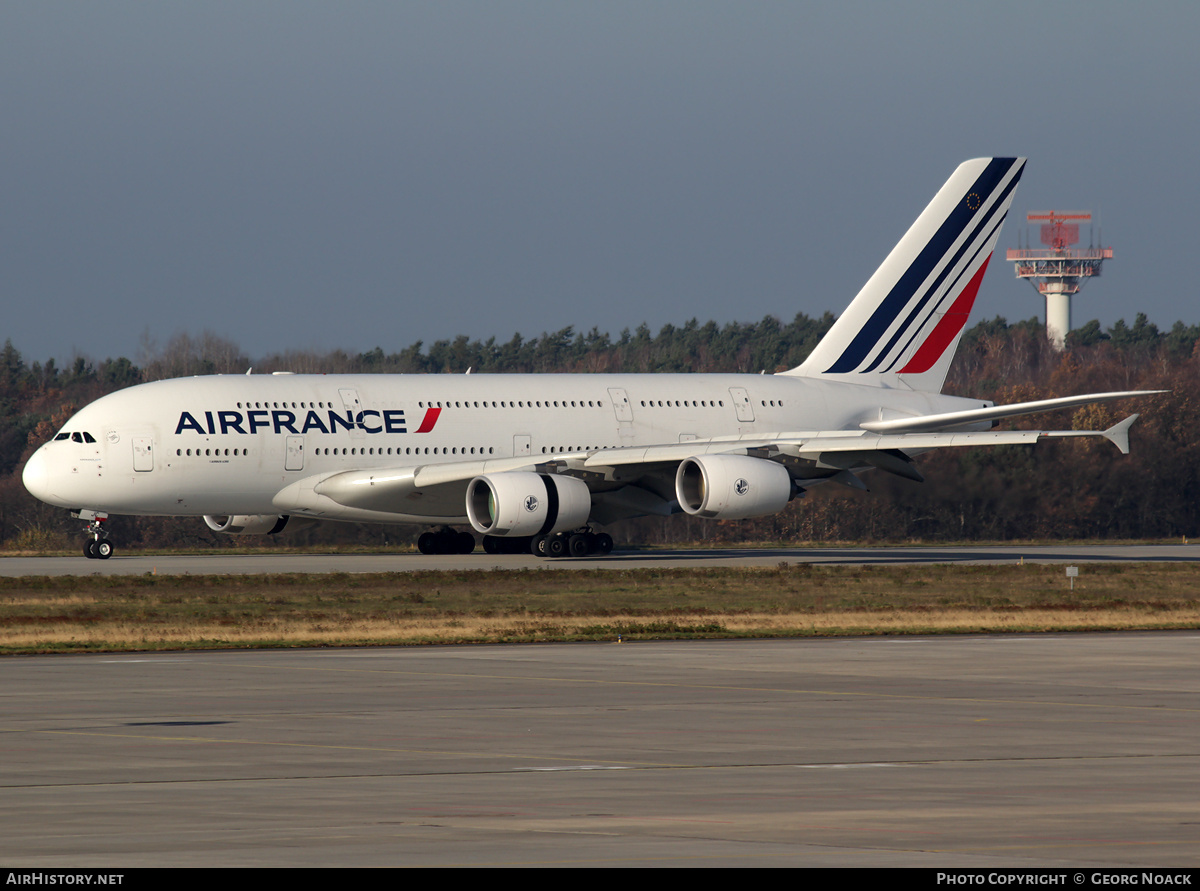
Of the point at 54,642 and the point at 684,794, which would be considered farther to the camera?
the point at 54,642

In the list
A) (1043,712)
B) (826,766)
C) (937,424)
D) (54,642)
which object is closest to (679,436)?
(937,424)

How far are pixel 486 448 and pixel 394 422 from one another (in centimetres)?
263

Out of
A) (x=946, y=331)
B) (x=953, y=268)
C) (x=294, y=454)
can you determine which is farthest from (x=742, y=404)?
(x=294, y=454)

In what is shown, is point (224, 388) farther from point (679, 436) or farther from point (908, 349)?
point (908, 349)

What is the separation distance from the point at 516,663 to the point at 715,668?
2.57 m

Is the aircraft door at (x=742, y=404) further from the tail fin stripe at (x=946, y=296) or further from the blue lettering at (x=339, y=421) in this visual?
the blue lettering at (x=339, y=421)

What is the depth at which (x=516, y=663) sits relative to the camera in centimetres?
2378

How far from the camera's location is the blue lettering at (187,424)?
45281 millimetres

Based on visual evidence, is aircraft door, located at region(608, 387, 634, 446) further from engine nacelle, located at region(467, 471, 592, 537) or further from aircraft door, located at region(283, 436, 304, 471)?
aircraft door, located at region(283, 436, 304, 471)

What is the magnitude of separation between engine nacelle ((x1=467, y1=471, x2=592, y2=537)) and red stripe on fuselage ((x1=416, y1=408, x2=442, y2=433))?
2686mm

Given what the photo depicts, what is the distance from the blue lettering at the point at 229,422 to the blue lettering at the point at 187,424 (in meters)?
0.54

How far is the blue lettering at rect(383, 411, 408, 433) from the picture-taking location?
48.0 m

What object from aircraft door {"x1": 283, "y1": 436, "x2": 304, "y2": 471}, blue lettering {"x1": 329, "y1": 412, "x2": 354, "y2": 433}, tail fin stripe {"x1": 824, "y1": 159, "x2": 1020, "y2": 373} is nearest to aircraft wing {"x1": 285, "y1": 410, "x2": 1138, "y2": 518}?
aircraft door {"x1": 283, "y1": 436, "x2": 304, "y2": 471}

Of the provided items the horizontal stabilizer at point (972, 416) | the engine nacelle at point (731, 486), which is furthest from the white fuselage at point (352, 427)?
the engine nacelle at point (731, 486)
